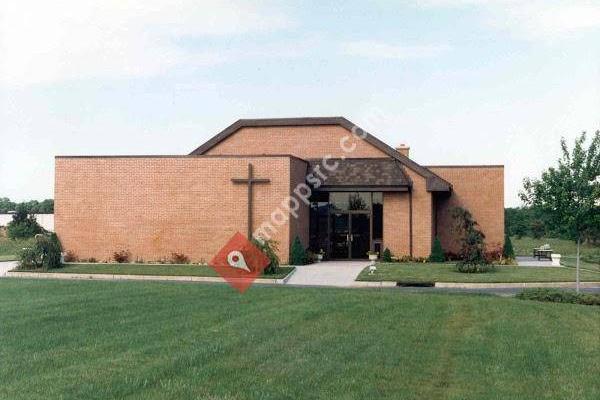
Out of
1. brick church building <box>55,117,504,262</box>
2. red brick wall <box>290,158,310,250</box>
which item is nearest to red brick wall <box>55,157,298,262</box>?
brick church building <box>55,117,504,262</box>

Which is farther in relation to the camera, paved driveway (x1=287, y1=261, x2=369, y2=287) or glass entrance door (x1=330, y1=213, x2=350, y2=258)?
glass entrance door (x1=330, y1=213, x2=350, y2=258)

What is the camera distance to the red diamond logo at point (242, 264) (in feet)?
78.1

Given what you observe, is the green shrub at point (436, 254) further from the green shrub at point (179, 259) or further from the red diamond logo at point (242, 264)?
the green shrub at point (179, 259)

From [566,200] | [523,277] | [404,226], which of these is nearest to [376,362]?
[566,200]

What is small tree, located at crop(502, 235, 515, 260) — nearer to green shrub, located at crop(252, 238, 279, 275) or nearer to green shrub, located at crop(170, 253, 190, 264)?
green shrub, located at crop(252, 238, 279, 275)

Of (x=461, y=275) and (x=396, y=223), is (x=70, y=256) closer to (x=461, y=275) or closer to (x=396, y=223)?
(x=396, y=223)

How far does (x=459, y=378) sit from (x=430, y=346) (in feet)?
6.74

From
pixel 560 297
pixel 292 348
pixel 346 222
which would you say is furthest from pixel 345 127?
pixel 292 348

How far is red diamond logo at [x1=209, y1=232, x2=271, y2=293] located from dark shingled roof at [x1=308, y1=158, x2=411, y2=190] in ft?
21.8

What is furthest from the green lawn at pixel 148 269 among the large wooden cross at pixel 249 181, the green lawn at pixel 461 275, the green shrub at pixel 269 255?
the green lawn at pixel 461 275

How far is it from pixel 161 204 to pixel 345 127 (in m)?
10.3

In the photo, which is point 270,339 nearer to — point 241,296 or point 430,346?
point 430,346

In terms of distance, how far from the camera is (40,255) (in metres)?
26.6

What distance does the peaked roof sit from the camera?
3222 cm
